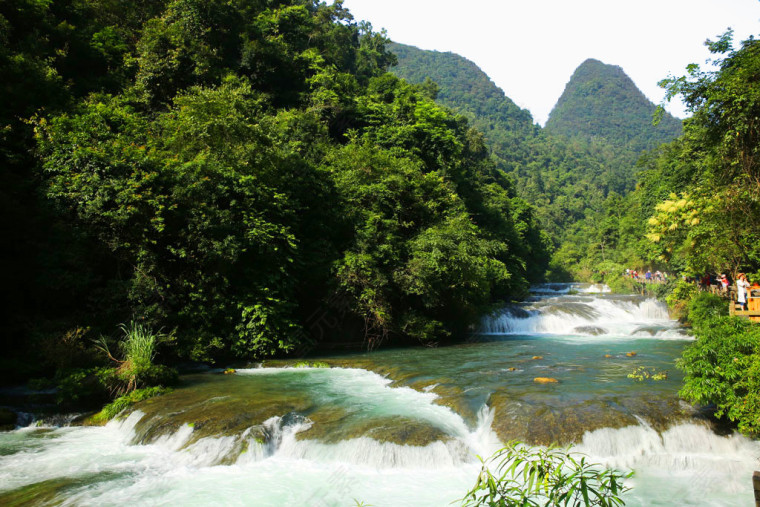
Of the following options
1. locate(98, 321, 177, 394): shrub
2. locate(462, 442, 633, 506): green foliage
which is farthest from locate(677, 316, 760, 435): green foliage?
locate(98, 321, 177, 394): shrub

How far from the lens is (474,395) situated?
9.91 m

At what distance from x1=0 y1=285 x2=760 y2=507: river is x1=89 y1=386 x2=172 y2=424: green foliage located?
306 millimetres

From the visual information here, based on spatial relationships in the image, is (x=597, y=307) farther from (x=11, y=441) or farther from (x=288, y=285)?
(x=11, y=441)

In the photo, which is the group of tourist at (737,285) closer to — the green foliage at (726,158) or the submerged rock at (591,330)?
the green foliage at (726,158)

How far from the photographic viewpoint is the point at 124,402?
985 cm

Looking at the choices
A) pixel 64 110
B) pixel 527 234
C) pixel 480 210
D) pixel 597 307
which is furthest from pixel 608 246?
pixel 64 110

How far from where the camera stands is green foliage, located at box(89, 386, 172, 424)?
954 cm

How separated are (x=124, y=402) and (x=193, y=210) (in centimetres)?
596

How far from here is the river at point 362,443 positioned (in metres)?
6.73

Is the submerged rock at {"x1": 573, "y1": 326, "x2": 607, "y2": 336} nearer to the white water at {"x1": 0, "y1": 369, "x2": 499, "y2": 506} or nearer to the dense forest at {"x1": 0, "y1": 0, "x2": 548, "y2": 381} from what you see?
the dense forest at {"x1": 0, "y1": 0, "x2": 548, "y2": 381}

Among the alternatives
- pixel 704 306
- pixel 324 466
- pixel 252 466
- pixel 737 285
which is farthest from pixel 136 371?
A: pixel 704 306

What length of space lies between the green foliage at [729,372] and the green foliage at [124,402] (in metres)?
10.8

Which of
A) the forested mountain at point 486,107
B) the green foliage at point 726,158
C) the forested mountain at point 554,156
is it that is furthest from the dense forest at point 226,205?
the forested mountain at point 486,107

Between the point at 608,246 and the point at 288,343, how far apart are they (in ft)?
195
